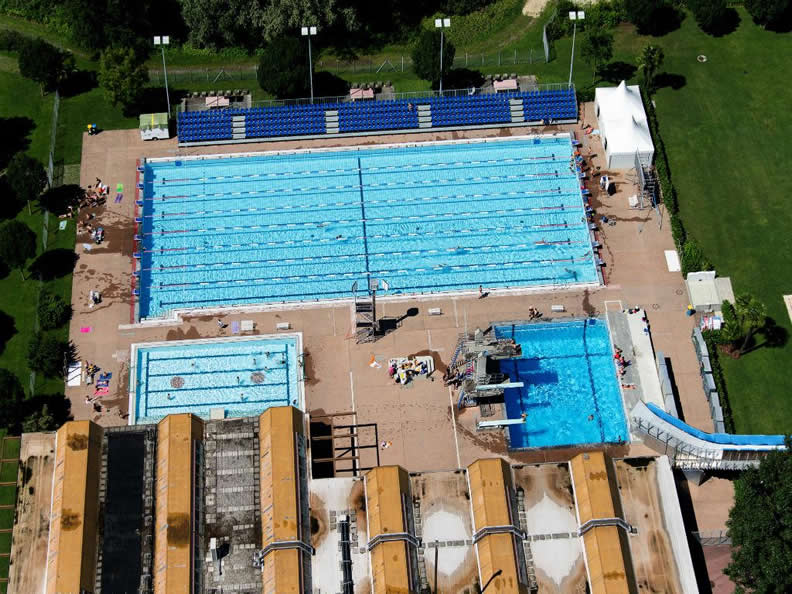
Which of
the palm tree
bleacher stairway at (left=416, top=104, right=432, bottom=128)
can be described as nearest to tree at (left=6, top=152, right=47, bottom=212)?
bleacher stairway at (left=416, top=104, right=432, bottom=128)

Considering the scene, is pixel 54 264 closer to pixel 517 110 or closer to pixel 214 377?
pixel 214 377

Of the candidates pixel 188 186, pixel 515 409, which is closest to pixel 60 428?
pixel 188 186

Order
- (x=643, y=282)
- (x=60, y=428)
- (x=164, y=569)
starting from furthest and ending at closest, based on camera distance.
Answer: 1. (x=643, y=282)
2. (x=60, y=428)
3. (x=164, y=569)

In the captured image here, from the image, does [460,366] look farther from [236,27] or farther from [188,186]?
[236,27]

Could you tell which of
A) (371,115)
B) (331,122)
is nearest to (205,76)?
(331,122)

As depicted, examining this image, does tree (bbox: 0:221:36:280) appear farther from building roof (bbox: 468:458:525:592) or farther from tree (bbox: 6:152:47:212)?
building roof (bbox: 468:458:525:592)
